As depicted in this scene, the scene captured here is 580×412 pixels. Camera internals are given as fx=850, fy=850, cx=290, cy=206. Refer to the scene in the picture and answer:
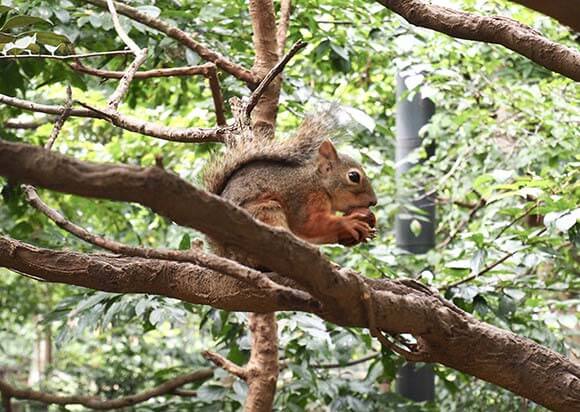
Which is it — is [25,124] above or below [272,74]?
above

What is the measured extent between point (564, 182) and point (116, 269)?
1.45 m

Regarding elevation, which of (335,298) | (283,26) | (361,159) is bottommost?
(335,298)

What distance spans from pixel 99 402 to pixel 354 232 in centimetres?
156

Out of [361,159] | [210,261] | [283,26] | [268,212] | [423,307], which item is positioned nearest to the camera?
[210,261]

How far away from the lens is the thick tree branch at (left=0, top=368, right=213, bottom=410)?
109 inches

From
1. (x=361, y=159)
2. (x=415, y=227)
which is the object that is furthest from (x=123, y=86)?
(x=415, y=227)

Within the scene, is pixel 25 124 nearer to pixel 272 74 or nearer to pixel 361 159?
pixel 361 159

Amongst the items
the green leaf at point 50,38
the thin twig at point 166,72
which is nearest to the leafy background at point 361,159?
the green leaf at point 50,38

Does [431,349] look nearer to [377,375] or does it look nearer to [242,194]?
[242,194]

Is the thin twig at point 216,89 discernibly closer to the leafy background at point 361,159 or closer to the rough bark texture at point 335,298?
the leafy background at point 361,159

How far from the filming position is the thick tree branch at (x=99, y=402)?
109 inches

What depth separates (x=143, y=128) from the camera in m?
1.87

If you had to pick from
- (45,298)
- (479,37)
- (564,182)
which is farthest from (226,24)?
(45,298)

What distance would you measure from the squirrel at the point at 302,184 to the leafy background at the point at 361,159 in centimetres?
22
